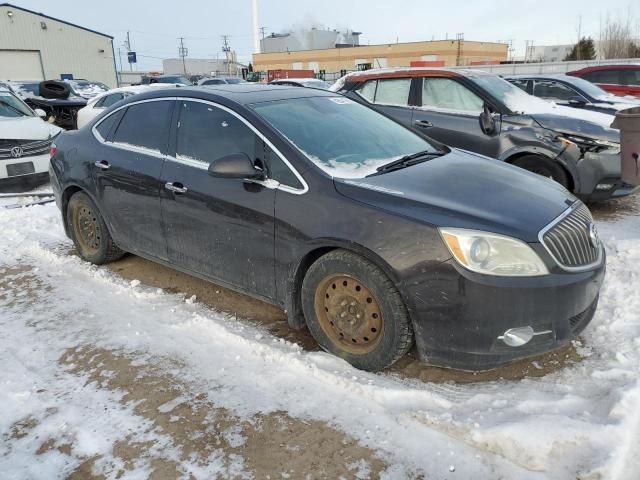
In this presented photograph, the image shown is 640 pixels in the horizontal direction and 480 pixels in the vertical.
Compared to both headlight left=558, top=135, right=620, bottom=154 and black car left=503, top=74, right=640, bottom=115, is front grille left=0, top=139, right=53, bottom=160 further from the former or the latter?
black car left=503, top=74, right=640, bottom=115

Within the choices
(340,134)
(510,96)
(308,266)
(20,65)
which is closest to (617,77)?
(510,96)

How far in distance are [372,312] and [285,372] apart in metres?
0.65

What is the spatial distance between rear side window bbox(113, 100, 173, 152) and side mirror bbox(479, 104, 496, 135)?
12.1ft

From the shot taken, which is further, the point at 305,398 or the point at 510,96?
the point at 510,96

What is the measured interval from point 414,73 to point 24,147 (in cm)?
586

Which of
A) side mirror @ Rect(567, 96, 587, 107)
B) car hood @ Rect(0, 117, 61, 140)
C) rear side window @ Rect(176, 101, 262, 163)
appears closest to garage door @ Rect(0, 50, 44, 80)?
car hood @ Rect(0, 117, 61, 140)

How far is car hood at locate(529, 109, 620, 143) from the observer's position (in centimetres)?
598

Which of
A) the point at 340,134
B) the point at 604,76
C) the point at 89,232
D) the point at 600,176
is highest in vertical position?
the point at 604,76

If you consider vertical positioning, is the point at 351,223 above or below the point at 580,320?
above

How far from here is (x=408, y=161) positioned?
363 centimetres

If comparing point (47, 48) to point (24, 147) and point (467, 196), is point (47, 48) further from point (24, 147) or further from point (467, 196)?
point (467, 196)

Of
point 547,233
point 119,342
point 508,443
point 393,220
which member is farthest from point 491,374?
point 119,342

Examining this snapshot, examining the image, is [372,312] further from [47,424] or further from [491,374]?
[47,424]

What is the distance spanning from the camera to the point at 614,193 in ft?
19.7
